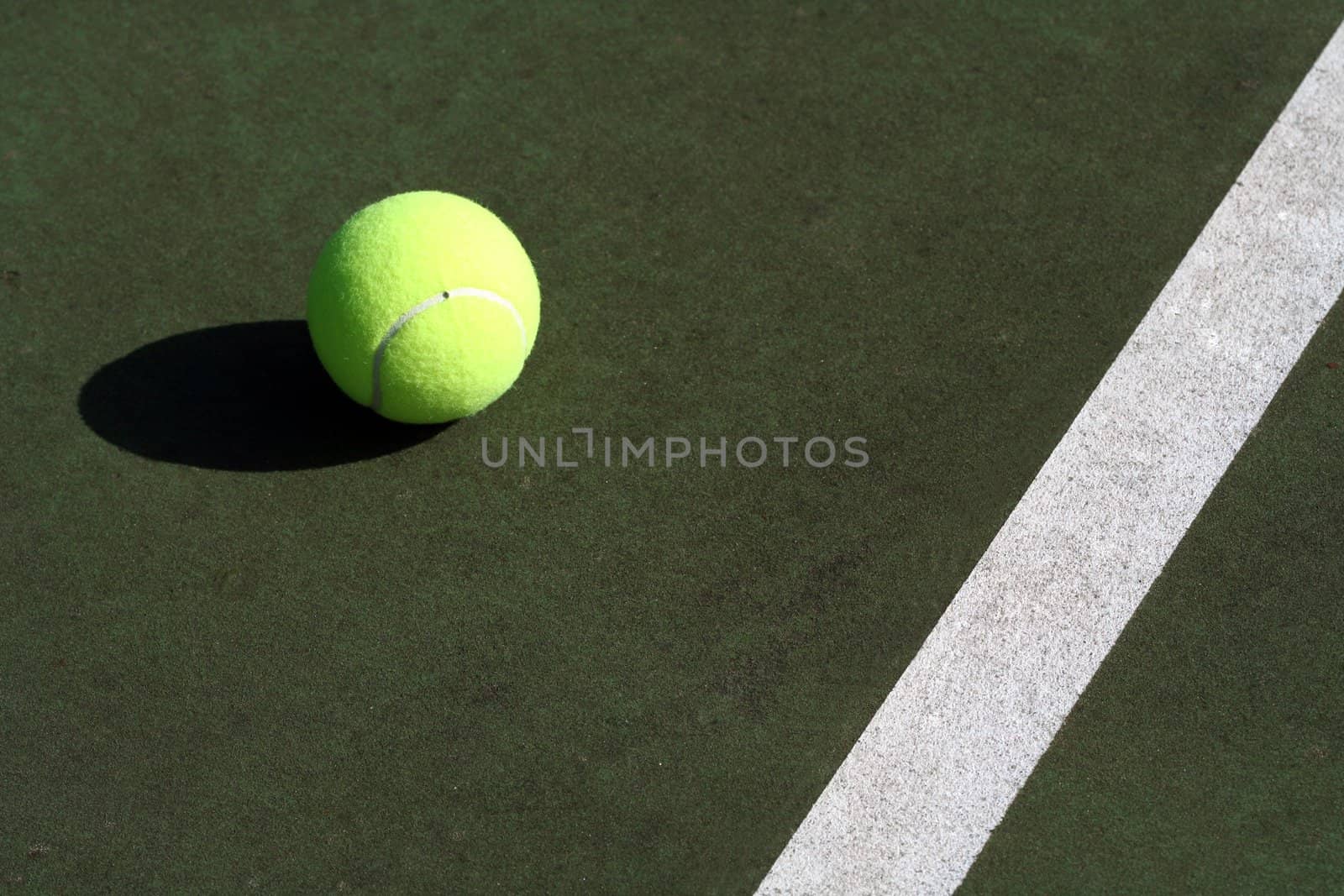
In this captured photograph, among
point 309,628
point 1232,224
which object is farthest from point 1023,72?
point 309,628

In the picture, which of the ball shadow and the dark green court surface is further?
the ball shadow

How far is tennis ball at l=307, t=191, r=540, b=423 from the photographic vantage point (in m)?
4.69

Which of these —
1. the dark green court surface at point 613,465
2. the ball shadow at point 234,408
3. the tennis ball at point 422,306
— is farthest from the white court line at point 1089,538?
the ball shadow at point 234,408

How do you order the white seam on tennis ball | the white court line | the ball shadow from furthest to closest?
1. the ball shadow
2. the white seam on tennis ball
3. the white court line

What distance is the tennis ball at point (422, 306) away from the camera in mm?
4691

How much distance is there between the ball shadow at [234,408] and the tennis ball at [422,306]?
1.05 ft

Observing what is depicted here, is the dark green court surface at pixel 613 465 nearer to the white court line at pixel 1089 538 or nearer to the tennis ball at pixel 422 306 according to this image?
the white court line at pixel 1089 538

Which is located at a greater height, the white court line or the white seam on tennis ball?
the white seam on tennis ball

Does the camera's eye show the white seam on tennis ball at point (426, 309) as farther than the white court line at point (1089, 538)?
Yes

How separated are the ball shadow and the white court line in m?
2.14

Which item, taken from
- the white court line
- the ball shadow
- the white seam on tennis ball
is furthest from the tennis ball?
the white court line

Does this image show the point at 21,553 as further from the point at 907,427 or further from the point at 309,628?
the point at 907,427

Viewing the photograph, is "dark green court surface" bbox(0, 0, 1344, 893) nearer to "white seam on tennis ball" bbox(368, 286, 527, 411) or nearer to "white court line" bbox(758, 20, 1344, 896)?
"white court line" bbox(758, 20, 1344, 896)

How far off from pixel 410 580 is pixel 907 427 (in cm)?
197
